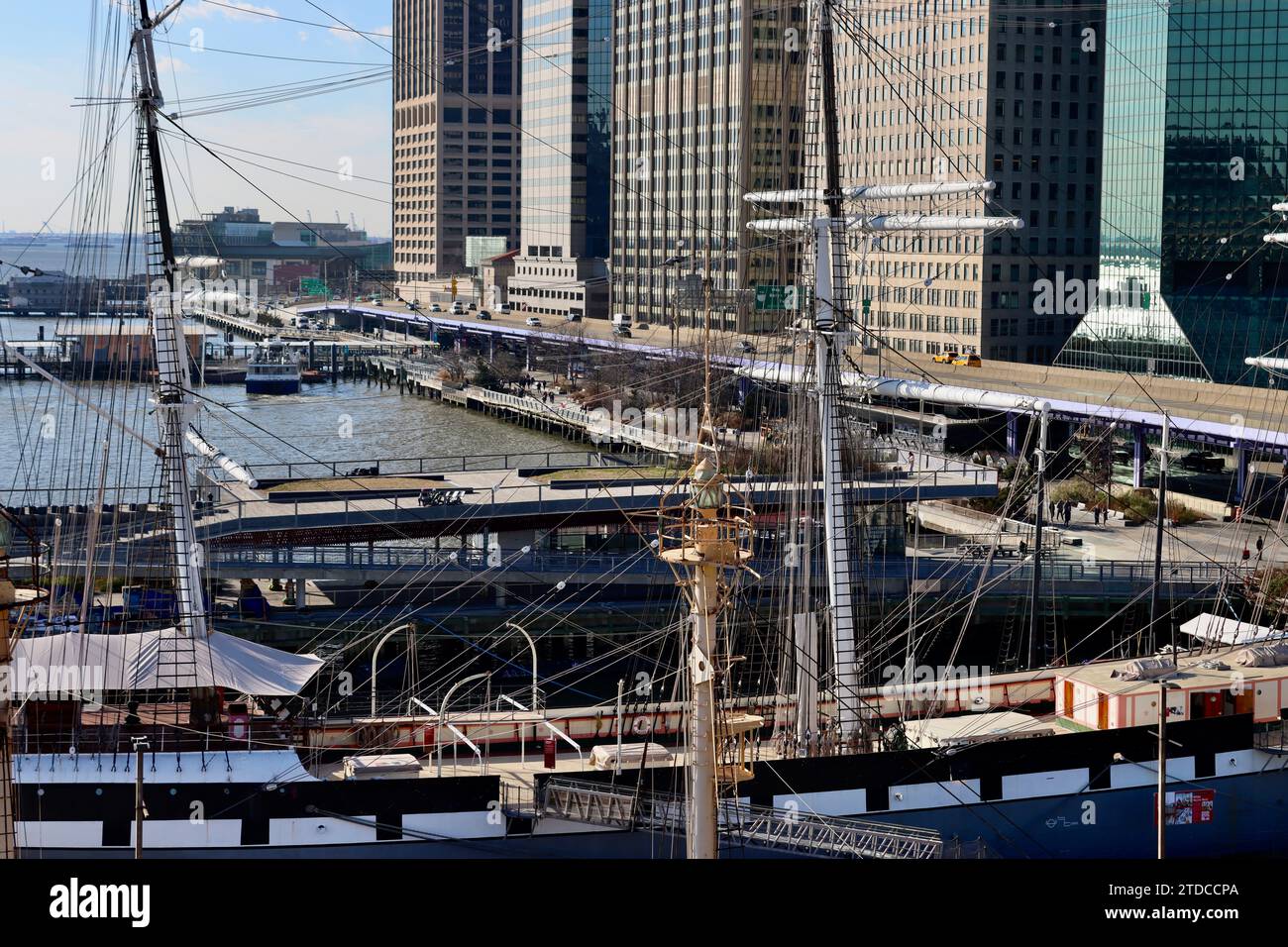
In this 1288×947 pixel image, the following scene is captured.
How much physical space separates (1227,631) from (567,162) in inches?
3428

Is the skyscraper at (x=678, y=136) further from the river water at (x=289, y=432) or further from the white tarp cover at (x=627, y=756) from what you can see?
the white tarp cover at (x=627, y=756)

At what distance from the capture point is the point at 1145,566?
3120 centimetres

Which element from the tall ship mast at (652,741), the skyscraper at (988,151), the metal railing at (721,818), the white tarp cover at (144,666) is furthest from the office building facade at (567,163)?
the metal railing at (721,818)

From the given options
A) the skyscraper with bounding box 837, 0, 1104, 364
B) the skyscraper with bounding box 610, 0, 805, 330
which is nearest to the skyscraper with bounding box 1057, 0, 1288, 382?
the skyscraper with bounding box 837, 0, 1104, 364

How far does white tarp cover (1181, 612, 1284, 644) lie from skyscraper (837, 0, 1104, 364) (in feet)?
140

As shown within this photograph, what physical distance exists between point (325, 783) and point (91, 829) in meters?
2.45

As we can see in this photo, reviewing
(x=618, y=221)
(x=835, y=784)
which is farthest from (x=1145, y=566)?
(x=618, y=221)

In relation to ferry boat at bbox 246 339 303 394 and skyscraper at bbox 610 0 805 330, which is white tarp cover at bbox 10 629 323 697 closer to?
skyscraper at bbox 610 0 805 330

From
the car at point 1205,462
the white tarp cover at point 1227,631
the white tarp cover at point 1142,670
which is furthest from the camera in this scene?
the car at point 1205,462

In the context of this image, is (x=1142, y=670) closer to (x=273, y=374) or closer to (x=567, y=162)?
(x=273, y=374)

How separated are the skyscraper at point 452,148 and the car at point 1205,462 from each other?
3565 inches

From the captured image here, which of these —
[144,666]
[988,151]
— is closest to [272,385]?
[988,151]

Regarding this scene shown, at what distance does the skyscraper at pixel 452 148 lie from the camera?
137125 mm
